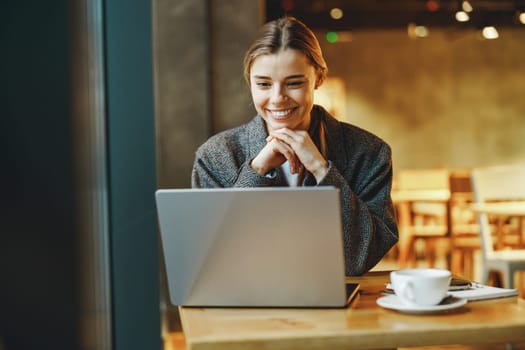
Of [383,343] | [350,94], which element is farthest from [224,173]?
[350,94]

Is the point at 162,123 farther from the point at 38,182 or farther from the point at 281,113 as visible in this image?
the point at 38,182

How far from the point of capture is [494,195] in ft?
14.0

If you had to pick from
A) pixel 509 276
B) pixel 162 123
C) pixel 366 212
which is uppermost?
pixel 162 123

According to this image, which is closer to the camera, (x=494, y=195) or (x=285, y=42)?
(x=285, y=42)

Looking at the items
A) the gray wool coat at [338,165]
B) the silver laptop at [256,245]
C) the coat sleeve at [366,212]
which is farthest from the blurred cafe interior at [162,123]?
the coat sleeve at [366,212]

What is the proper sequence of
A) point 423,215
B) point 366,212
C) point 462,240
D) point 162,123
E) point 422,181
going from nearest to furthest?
point 366,212 < point 162,123 < point 462,240 < point 423,215 < point 422,181

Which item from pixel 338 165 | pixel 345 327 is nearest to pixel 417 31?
pixel 338 165

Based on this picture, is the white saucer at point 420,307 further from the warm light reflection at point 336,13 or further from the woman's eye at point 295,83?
the warm light reflection at point 336,13

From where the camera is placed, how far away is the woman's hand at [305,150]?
5.68 feet

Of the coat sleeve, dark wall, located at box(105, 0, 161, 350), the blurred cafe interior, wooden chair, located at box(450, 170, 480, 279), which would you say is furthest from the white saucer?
wooden chair, located at box(450, 170, 480, 279)

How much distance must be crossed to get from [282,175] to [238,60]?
7.66 feet

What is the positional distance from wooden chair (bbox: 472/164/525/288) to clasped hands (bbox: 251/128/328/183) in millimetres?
2500

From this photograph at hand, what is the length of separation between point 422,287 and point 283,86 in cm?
69

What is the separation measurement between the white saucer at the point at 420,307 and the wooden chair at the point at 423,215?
473 cm
